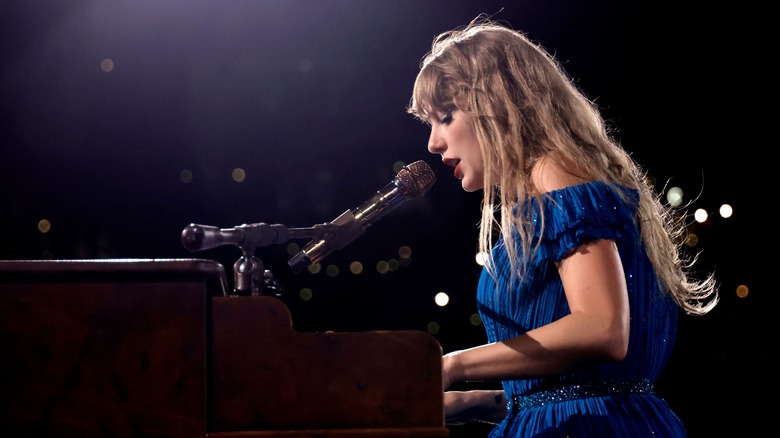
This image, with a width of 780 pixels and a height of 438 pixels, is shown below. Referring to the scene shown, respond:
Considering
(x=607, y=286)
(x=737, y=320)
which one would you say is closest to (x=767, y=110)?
(x=737, y=320)

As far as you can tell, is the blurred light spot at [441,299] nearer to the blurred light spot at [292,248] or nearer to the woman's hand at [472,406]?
the blurred light spot at [292,248]

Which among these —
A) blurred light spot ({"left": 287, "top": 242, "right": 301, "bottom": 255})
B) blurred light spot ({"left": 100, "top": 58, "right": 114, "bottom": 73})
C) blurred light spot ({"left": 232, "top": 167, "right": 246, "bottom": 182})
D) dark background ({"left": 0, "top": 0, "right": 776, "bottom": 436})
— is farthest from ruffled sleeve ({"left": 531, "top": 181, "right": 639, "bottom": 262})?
blurred light spot ({"left": 100, "top": 58, "right": 114, "bottom": 73})

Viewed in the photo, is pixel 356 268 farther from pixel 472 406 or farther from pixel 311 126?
pixel 472 406

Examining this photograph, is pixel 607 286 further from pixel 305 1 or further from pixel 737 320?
pixel 305 1

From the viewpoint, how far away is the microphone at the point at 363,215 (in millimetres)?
1480

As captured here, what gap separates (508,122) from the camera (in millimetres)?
1604

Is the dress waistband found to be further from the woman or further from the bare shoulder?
the bare shoulder

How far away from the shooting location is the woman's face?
1.65 m

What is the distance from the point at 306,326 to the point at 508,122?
2065 millimetres

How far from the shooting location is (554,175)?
1.48m


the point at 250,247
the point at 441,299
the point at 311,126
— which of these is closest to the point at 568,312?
the point at 250,247

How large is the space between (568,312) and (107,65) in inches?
106

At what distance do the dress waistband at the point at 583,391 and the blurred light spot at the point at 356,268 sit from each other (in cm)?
199

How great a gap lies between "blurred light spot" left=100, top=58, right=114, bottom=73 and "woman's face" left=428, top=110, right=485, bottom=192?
223 cm
